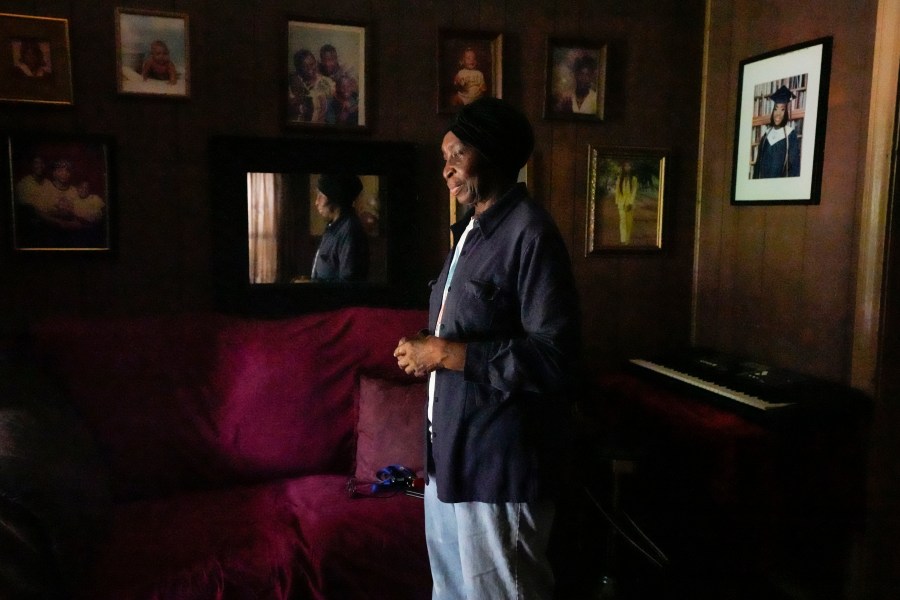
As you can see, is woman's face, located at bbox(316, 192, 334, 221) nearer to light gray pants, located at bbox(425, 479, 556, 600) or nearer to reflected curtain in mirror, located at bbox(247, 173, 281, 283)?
reflected curtain in mirror, located at bbox(247, 173, 281, 283)

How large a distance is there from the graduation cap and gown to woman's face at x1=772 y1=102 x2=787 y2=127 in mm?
10

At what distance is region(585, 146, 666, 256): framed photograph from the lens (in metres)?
2.85

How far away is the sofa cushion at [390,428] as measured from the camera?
221 cm

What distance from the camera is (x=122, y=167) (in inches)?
93.4

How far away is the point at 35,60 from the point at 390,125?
3.73ft

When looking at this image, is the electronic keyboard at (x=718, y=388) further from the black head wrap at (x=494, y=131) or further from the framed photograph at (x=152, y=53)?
the framed photograph at (x=152, y=53)

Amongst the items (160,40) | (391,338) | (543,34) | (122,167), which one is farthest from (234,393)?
(543,34)

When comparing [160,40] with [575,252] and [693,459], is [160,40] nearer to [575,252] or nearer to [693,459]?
[575,252]

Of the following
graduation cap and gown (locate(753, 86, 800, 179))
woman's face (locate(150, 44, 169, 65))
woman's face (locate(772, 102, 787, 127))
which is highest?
woman's face (locate(150, 44, 169, 65))

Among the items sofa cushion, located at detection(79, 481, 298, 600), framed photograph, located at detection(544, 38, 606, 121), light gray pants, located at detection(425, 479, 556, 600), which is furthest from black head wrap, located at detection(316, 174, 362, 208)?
light gray pants, located at detection(425, 479, 556, 600)

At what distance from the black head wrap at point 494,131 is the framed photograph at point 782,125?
1.37 metres

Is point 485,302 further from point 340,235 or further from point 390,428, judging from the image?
point 340,235

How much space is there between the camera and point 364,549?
73.1 inches

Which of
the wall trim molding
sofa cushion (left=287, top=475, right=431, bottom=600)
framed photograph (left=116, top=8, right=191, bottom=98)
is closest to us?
sofa cushion (left=287, top=475, right=431, bottom=600)
